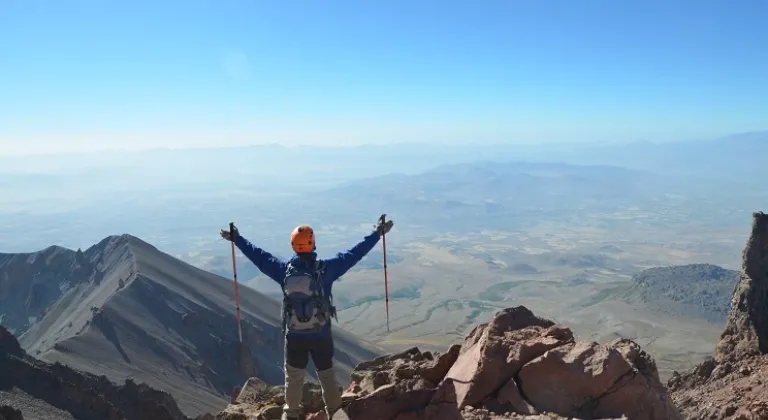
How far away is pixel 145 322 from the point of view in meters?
63.9

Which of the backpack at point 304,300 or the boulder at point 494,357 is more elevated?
the backpack at point 304,300

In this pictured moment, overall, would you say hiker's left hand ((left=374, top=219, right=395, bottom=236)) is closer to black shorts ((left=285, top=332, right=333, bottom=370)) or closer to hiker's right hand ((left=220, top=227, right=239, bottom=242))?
black shorts ((left=285, top=332, right=333, bottom=370))

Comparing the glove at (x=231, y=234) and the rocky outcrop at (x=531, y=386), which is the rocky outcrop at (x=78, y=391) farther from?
the glove at (x=231, y=234)

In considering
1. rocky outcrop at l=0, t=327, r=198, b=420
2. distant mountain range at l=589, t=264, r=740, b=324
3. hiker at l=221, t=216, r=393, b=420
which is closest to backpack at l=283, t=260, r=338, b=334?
hiker at l=221, t=216, r=393, b=420

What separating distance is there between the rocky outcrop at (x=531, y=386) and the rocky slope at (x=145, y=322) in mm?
40899

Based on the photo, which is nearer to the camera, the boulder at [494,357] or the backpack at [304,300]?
the backpack at [304,300]

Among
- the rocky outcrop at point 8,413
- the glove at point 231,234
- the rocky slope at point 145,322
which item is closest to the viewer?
the glove at point 231,234

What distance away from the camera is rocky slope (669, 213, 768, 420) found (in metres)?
17.3

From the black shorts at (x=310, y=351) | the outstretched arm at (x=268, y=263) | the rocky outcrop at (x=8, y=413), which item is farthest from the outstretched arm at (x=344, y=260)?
the rocky outcrop at (x=8, y=413)

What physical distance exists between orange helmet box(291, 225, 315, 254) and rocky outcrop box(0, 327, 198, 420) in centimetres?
2875

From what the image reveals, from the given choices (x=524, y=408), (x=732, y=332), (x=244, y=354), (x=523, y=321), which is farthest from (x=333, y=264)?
(x=244, y=354)

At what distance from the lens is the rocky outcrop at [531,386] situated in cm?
995

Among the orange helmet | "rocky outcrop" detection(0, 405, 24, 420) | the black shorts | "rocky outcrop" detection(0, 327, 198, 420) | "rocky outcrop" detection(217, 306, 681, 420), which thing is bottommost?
"rocky outcrop" detection(0, 327, 198, 420)

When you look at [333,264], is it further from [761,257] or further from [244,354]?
[244,354]
